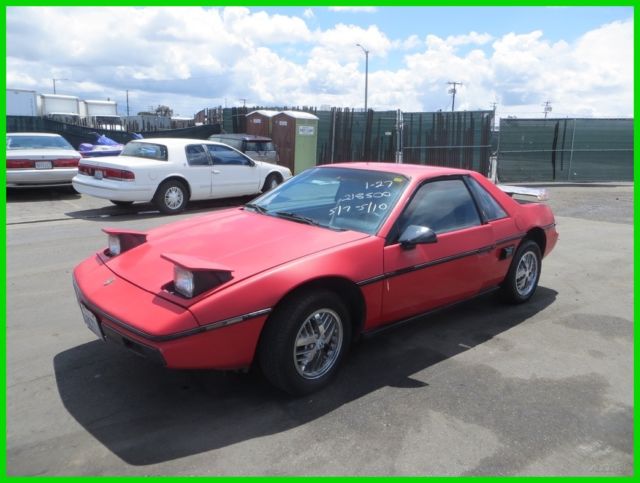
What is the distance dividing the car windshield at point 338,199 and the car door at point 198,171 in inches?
246

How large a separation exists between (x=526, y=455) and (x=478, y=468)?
0.31m

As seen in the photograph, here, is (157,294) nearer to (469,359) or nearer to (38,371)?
(38,371)

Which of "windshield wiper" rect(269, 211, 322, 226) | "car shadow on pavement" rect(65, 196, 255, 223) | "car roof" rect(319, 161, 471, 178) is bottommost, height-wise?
"car shadow on pavement" rect(65, 196, 255, 223)

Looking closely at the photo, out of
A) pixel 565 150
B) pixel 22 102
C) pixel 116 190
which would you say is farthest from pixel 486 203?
pixel 22 102

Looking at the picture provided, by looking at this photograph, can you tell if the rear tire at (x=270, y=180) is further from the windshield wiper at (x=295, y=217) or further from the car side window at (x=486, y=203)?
the windshield wiper at (x=295, y=217)

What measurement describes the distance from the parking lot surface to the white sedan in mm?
4858

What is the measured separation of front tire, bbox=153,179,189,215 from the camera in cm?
1013

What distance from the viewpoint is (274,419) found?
10.3 ft

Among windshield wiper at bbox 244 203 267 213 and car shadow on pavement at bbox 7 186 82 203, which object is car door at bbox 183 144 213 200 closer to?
car shadow on pavement at bbox 7 186 82 203

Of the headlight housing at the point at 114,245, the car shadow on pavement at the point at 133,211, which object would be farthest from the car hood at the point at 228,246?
the car shadow on pavement at the point at 133,211

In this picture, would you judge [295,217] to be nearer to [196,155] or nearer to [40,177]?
[196,155]

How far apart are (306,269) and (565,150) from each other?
16414 mm

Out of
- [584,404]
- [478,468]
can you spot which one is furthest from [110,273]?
[584,404]

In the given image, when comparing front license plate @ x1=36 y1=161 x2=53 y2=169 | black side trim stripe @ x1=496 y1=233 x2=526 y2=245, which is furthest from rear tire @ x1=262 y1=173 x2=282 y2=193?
black side trim stripe @ x1=496 y1=233 x2=526 y2=245
